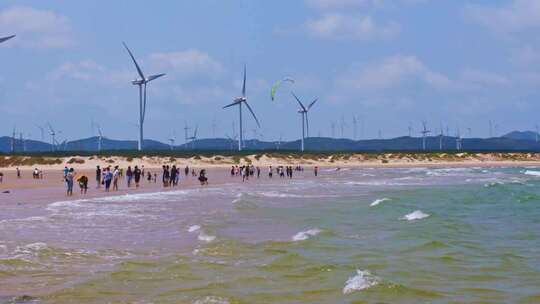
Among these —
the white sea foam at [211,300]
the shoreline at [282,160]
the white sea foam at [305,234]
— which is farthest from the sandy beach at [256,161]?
the white sea foam at [211,300]

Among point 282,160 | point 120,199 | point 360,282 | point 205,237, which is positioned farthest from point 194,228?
point 282,160

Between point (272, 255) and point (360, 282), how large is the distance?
3.64 m

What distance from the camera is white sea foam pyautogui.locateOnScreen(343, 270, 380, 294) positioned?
10.9m

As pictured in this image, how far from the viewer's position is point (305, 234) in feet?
58.9

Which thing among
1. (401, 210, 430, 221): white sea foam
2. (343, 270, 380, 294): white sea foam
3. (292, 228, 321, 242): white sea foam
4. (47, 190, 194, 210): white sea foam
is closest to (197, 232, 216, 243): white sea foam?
(292, 228, 321, 242): white sea foam

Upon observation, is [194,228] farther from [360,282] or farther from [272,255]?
[360,282]

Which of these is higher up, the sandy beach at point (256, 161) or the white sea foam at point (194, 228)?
the sandy beach at point (256, 161)

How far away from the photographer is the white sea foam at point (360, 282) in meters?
10.9

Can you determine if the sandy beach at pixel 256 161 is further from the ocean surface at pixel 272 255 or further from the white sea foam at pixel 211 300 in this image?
the white sea foam at pixel 211 300

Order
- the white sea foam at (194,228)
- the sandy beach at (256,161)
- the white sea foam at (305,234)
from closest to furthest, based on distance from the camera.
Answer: the white sea foam at (305,234) < the white sea foam at (194,228) < the sandy beach at (256,161)

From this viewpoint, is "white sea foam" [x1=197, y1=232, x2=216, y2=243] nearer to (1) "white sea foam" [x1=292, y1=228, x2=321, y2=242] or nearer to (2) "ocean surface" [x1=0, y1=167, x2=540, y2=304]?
(2) "ocean surface" [x1=0, y1=167, x2=540, y2=304]

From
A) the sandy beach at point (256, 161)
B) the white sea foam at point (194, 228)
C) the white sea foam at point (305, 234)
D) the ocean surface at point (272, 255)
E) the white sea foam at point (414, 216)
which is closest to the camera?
the ocean surface at point (272, 255)

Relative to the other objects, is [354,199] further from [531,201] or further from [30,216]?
→ [30,216]

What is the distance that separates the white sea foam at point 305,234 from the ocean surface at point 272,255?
0.08 meters
